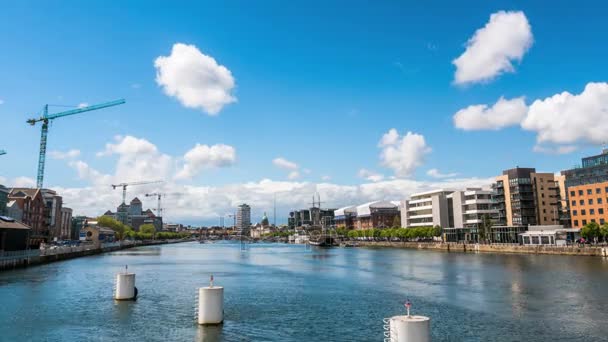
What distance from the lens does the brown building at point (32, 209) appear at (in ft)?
522

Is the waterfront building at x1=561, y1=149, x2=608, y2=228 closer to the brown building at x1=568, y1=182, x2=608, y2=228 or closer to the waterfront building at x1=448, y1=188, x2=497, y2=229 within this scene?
the brown building at x1=568, y1=182, x2=608, y2=228

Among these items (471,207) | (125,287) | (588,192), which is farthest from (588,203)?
(125,287)

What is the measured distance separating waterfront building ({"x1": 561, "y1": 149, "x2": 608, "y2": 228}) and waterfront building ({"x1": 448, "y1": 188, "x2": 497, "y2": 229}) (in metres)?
34.0

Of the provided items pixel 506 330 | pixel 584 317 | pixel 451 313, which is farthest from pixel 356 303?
pixel 584 317

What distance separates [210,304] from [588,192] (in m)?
141

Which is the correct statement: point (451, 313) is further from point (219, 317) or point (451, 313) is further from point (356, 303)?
point (219, 317)

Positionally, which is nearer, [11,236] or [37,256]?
[11,236]

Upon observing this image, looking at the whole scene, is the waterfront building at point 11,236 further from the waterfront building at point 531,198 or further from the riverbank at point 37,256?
the waterfront building at point 531,198

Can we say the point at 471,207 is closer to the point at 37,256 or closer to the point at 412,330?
the point at 37,256

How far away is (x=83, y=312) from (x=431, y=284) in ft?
135

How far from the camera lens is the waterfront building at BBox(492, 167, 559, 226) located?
16362 cm

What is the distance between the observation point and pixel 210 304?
3189cm

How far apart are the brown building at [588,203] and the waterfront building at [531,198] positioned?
1853 centimetres

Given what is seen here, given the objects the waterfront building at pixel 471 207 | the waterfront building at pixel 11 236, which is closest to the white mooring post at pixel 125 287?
the waterfront building at pixel 11 236
